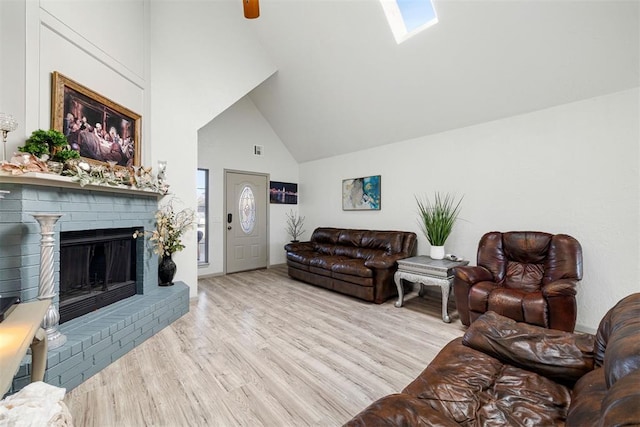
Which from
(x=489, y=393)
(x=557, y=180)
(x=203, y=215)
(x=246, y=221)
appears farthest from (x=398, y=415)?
(x=246, y=221)

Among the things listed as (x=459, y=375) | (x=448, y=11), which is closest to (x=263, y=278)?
(x=459, y=375)

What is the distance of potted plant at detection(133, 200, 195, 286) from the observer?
3.02 m

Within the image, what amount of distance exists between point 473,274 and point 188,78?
13.8 ft

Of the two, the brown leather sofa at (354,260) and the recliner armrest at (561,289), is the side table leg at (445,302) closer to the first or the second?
the brown leather sofa at (354,260)

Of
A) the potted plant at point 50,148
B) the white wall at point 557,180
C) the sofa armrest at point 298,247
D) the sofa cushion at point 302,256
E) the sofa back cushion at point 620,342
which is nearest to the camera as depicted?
the sofa back cushion at point 620,342

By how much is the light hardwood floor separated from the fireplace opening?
1.97 ft

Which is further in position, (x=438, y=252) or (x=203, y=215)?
(x=203, y=215)

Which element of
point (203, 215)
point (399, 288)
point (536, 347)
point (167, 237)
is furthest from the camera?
point (203, 215)

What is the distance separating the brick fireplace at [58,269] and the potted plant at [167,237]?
14cm

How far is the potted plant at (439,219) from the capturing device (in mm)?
3420

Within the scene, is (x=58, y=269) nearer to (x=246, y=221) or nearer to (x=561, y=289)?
(x=246, y=221)

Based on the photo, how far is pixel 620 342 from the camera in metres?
0.84

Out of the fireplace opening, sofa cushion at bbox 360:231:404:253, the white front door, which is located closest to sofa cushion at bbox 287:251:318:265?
sofa cushion at bbox 360:231:404:253

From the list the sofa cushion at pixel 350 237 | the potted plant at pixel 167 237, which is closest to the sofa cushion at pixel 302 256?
the sofa cushion at pixel 350 237
